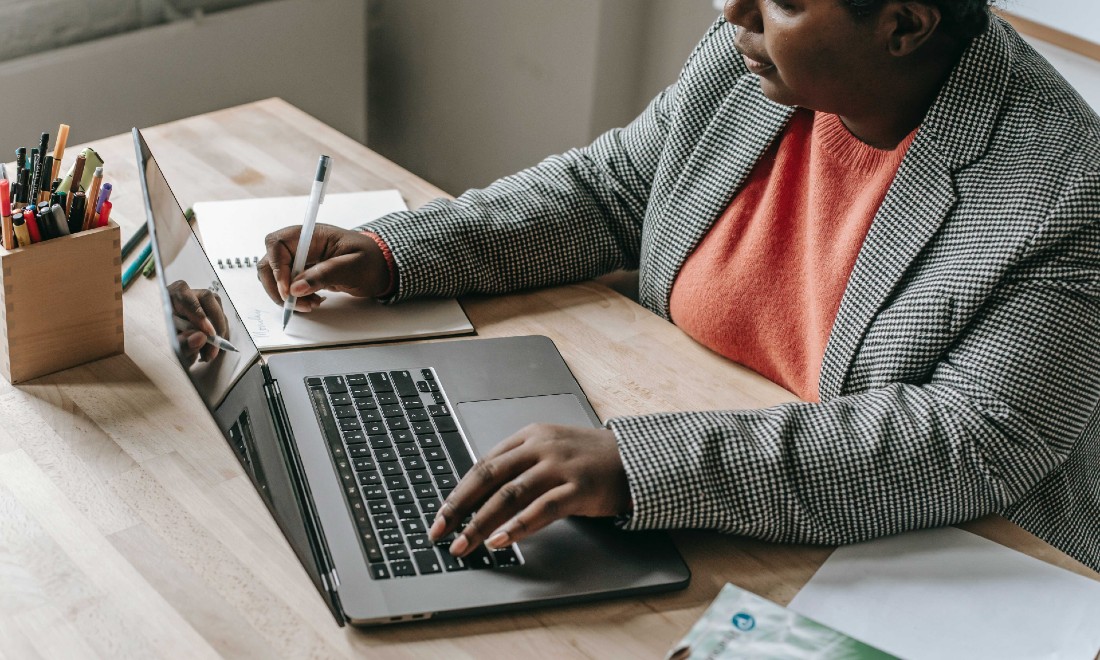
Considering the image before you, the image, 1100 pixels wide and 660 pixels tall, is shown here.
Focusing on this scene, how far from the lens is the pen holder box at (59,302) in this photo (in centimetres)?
98

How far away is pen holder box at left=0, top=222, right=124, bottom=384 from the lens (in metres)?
0.98

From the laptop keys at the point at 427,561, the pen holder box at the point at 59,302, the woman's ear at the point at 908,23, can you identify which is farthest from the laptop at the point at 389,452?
the woman's ear at the point at 908,23

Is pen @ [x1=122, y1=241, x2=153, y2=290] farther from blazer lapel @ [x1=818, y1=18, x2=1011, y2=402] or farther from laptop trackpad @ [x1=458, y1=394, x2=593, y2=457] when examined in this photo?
blazer lapel @ [x1=818, y1=18, x2=1011, y2=402]

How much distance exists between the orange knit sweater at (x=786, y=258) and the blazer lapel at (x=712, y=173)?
15 mm

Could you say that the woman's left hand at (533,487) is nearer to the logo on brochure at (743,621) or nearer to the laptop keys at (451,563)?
the laptop keys at (451,563)

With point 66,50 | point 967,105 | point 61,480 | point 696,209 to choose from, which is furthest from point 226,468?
point 66,50

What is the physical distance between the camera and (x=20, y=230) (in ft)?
3.18

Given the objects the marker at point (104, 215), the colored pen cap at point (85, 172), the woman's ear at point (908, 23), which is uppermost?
the woman's ear at point (908, 23)

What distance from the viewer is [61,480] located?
3.02 feet

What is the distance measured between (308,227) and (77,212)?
9.6 inches

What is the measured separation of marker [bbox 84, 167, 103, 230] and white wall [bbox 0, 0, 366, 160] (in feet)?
3.93

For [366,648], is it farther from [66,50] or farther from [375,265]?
[66,50]

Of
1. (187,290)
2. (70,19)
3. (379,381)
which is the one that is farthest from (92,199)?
(70,19)

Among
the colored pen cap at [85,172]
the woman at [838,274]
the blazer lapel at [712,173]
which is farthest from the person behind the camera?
the blazer lapel at [712,173]
